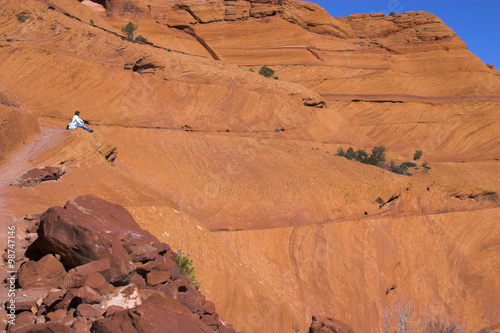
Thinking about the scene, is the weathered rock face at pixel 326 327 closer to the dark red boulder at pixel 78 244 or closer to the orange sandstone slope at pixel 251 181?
the orange sandstone slope at pixel 251 181

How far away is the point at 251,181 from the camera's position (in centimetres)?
1328

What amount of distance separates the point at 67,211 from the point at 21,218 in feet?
5.48

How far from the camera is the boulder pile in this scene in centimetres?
346

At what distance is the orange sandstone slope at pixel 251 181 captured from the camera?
8492mm

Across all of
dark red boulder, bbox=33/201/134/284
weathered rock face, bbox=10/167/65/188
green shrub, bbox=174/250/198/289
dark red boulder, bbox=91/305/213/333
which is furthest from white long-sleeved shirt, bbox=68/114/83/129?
dark red boulder, bbox=91/305/213/333

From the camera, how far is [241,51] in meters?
31.2

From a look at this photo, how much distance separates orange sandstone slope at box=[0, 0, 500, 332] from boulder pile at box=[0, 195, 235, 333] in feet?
5.97

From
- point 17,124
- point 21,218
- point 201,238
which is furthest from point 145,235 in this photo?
point 17,124

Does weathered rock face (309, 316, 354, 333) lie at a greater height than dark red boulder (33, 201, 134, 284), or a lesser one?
greater

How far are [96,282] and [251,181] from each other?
31.3ft

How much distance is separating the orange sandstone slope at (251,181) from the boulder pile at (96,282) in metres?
1.82

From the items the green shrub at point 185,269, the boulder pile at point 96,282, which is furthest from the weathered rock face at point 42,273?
the green shrub at point 185,269

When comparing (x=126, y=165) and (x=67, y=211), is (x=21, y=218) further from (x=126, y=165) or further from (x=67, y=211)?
(x=126, y=165)

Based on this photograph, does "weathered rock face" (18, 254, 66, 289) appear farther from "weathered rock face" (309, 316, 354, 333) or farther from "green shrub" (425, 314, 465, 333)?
"green shrub" (425, 314, 465, 333)
